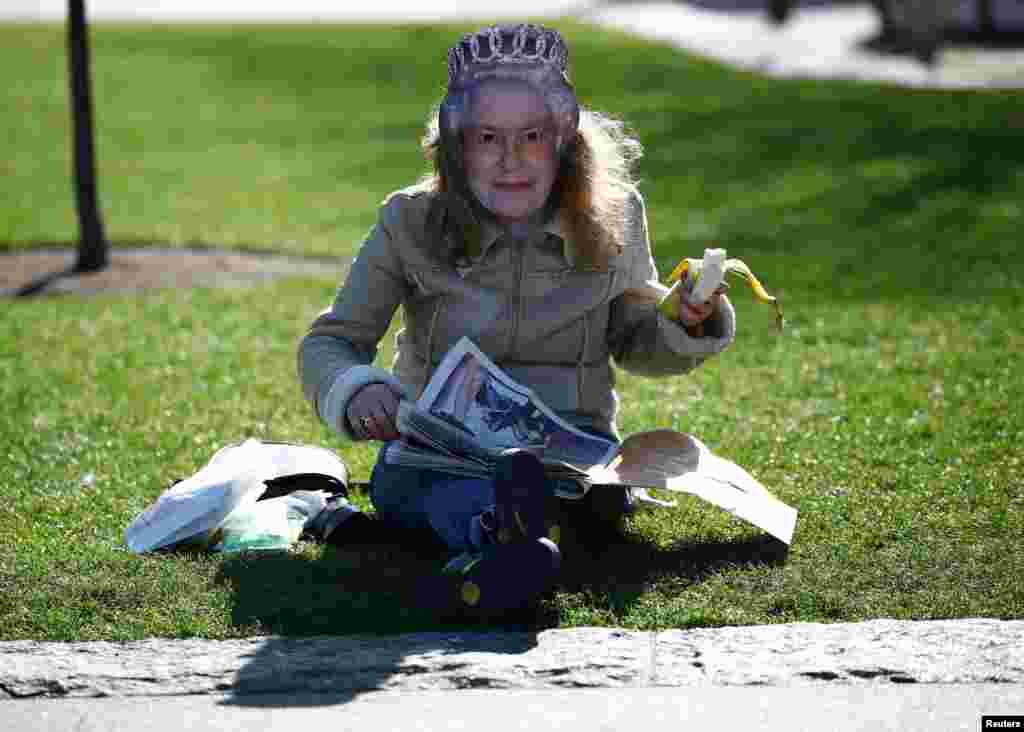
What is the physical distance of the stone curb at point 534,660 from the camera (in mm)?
3451

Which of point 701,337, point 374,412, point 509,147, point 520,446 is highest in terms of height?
point 509,147

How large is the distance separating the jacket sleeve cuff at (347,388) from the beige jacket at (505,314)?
0.57 feet

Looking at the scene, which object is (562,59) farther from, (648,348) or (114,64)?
(114,64)

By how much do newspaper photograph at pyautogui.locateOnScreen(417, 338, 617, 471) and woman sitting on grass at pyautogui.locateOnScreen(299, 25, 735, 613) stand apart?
0.37ft

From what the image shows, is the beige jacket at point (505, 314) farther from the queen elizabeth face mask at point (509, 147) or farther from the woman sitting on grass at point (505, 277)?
the queen elizabeth face mask at point (509, 147)

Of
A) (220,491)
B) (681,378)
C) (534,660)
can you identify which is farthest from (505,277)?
(681,378)

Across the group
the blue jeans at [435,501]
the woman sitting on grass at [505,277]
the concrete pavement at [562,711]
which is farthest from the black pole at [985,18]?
the concrete pavement at [562,711]

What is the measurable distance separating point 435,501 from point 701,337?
0.81m

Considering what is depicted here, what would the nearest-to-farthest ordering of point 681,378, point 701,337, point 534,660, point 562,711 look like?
point 562,711
point 534,660
point 701,337
point 681,378

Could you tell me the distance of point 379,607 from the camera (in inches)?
156

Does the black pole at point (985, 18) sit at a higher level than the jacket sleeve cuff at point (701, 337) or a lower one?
higher

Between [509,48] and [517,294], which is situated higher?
[509,48]

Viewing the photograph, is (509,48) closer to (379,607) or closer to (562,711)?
(379,607)

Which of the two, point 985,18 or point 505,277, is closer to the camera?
point 505,277
